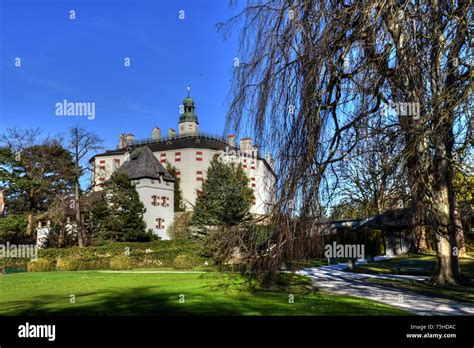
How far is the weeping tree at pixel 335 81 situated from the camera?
8438 mm

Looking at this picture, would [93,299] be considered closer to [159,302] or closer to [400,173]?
[159,302]

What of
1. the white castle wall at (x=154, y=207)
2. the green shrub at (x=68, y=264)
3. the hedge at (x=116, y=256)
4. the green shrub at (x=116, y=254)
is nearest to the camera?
the hedge at (x=116, y=256)

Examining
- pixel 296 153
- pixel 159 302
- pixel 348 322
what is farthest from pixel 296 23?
pixel 159 302

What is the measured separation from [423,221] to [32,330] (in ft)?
34.6

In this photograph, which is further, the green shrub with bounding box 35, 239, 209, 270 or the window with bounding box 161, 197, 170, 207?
the window with bounding box 161, 197, 170, 207

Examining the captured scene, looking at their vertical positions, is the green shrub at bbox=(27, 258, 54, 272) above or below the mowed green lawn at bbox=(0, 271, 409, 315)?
below

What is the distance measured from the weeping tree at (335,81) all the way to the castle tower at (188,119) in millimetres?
68562

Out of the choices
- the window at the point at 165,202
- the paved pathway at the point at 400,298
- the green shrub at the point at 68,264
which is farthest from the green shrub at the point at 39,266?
the window at the point at 165,202

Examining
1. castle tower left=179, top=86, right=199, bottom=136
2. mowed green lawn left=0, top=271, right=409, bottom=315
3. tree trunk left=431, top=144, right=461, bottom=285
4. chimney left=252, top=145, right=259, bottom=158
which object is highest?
castle tower left=179, top=86, right=199, bottom=136

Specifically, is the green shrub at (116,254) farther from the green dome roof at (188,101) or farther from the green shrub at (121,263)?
the green dome roof at (188,101)

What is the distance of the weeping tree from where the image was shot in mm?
8438

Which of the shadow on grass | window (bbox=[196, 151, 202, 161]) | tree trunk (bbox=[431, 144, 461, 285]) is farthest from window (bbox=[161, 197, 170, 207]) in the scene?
tree trunk (bbox=[431, 144, 461, 285])

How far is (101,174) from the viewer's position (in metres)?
40.7

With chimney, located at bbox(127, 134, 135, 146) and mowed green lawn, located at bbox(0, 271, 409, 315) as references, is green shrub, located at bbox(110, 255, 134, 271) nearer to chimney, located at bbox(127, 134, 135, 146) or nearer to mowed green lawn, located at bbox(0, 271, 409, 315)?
mowed green lawn, located at bbox(0, 271, 409, 315)
